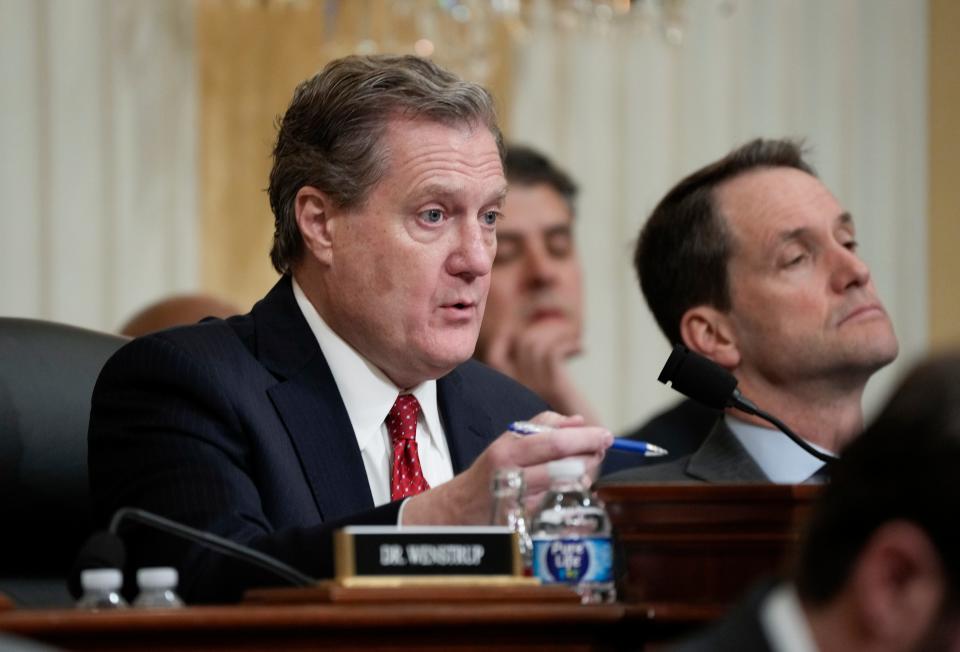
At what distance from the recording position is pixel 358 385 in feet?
8.76

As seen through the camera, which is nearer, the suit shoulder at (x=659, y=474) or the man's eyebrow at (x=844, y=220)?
the suit shoulder at (x=659, y=474)

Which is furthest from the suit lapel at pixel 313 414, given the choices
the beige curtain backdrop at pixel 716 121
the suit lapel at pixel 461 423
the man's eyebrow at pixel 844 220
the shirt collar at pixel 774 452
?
Result: the beige curtain backdrop at pixel 716 121

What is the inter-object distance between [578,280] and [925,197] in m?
1.56

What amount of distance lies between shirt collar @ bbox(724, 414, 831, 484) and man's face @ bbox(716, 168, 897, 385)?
0.10 metres

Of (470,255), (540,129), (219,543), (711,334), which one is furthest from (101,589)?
(540,129)

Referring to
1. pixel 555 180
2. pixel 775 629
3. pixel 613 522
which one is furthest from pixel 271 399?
pixel 555 180

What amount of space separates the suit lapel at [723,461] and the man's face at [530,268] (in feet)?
5.16

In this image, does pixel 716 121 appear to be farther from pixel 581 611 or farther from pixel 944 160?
pixel 581 611

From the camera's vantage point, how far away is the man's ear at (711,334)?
3.22 m

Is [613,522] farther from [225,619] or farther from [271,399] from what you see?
[271,399]

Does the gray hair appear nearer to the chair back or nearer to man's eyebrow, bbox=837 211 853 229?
the chair back

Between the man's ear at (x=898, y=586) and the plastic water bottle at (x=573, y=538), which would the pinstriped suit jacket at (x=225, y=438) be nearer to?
the plastic water bottle at (x=573, y=538)

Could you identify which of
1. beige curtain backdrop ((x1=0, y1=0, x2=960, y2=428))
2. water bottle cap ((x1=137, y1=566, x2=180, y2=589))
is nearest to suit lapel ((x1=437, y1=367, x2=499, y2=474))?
water bottle cap ((x1=137, y1=566, x2=180, y2=589))

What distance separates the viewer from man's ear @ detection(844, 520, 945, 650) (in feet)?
3.88
